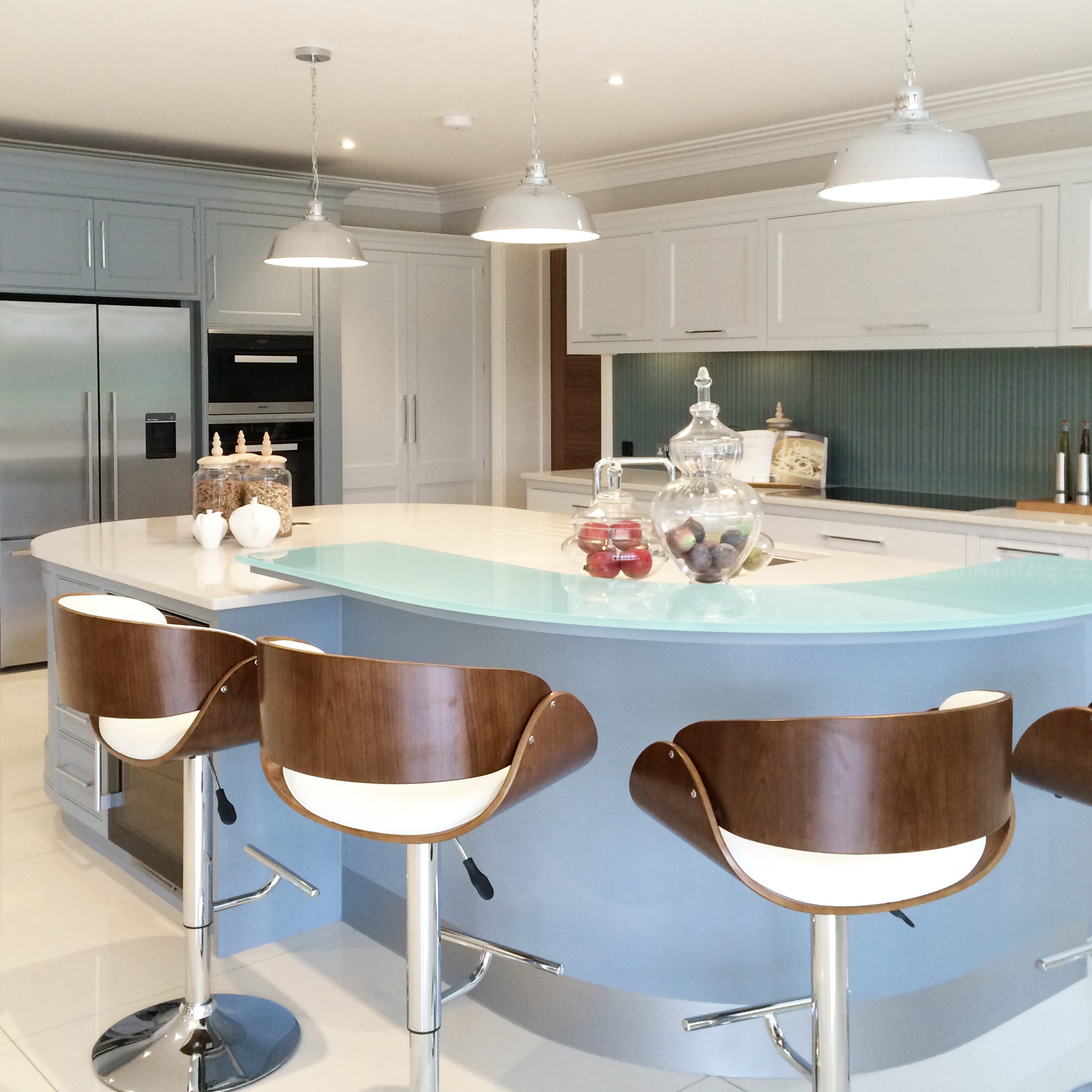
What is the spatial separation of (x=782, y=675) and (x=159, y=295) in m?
4.32

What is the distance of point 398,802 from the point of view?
6.21 feet

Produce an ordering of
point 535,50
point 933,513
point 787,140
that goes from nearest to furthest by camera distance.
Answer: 1. point 535,50
2. point 933,513
3. point 787,140

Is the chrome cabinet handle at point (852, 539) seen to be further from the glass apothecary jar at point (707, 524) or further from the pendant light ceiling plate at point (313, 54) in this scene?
the pendant light ceiling plate at point (313, 54)

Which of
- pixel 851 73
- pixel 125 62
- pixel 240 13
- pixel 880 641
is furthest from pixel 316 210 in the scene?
pixel 880 641

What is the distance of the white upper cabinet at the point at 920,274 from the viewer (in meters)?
4.26

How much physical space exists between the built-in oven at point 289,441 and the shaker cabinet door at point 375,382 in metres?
0.23

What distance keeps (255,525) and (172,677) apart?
40.7 inches

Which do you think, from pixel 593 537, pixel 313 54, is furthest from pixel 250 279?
pixel 593 537

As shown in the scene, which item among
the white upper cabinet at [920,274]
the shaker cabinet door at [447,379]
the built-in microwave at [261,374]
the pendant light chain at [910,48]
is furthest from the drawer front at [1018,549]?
the built-in microwave at [261,374]

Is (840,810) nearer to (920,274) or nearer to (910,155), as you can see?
(910,155)

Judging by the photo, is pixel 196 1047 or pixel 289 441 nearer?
pixel 196 1047

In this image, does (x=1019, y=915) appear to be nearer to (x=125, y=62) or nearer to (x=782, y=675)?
(x=782, y=675)

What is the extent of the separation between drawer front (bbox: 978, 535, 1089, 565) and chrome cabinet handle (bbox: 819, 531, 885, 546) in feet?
1.31

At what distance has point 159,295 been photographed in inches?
224
